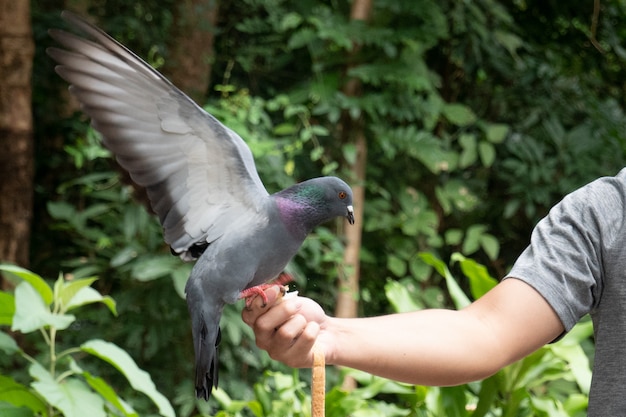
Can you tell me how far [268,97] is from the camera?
Answer: 2900 millimetres

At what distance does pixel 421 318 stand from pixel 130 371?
0.70 m

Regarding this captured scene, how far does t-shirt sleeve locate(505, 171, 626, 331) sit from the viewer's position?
104 cm

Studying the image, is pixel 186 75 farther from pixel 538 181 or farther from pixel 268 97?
pixel 538 181

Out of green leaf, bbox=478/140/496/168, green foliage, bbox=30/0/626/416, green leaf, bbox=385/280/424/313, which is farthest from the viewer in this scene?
green leaf, bbox=478/140/496/168

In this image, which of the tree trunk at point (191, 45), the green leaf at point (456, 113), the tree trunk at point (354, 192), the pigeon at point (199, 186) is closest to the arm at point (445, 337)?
the pigeon at point (199, 186)

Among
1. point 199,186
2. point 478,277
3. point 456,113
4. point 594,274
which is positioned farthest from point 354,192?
point 199,186

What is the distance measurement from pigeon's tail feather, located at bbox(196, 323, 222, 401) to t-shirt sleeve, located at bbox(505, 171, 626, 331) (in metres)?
0.40

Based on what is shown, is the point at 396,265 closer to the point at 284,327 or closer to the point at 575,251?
the point at 575,251

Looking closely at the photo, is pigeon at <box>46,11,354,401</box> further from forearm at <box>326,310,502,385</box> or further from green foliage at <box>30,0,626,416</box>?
green foliage at <box>30,0,626,416</box>

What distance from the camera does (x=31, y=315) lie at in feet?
4.87

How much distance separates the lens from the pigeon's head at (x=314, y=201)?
2.82 ft

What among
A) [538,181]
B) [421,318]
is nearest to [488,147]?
[538,181]

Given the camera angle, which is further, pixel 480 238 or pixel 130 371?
pixel 480 238

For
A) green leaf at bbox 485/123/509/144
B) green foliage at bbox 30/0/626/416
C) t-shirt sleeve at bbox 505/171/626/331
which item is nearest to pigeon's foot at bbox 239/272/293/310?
t-shirt sleeve at bbox 505/171/626/331
